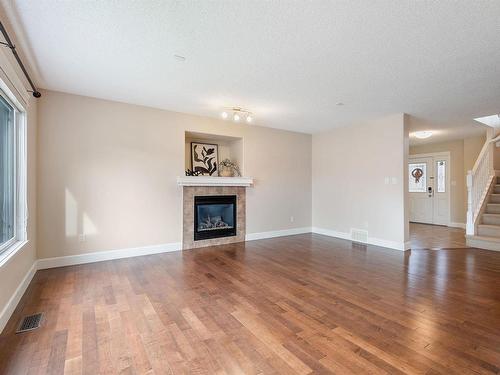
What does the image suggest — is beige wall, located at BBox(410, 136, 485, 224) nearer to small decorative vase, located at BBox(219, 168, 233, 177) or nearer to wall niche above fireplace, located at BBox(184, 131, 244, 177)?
wall niche above fireplace, located at BBox(184, 131, 244, 177)

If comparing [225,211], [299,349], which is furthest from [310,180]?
[299,349]

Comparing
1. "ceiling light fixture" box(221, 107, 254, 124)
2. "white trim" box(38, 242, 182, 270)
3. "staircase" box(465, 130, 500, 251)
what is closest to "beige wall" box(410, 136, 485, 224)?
"staircase" box(465, 130, 500, 251)

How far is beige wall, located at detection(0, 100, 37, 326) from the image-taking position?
2.30 meters

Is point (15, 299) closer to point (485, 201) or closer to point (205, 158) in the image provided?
point (205, 158)

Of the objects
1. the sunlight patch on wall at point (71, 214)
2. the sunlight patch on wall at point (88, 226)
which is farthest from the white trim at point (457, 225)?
the sunlight patch on wall at point (71, 214)

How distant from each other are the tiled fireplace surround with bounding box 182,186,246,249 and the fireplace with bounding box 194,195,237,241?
3.0 inches

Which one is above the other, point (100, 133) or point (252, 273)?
point (100, 133)

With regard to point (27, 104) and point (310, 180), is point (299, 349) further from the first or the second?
point (310, 180)

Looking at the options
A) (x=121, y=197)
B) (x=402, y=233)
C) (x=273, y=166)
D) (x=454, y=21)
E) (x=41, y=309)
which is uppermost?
(x=454, y=21)

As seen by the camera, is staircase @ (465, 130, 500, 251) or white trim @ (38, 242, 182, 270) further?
staircase @ (465, 130, 500, 251)

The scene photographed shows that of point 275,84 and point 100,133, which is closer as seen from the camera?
point 275,84

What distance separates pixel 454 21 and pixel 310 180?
15.6ft

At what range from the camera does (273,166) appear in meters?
6.02

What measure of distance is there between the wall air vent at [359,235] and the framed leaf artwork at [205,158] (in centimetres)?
327
